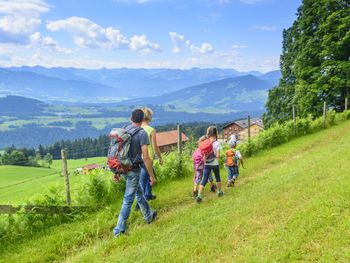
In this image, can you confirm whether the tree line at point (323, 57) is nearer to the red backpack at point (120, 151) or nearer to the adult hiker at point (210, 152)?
the adult hiker at point (210, 152)

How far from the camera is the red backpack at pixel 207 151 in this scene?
8930mm

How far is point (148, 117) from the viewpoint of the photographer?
8281 mm

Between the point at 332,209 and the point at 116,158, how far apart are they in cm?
441

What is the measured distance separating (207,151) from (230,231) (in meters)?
2.91

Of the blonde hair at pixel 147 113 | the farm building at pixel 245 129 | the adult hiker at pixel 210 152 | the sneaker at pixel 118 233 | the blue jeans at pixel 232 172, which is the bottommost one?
the farm building at pixel 245 129

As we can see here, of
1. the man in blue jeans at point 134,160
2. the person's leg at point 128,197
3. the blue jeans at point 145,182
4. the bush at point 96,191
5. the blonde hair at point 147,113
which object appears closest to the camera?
the man in blue jeans at point 134,160

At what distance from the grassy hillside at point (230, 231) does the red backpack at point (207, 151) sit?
1.13m

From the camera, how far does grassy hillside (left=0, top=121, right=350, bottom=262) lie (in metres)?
5.43

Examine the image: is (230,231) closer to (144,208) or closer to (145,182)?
(144,208)

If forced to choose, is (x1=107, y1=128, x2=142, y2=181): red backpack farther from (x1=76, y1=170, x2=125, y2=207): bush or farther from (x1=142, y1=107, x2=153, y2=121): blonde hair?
(x1=76, y1=170, x2=125, y2=207): bush

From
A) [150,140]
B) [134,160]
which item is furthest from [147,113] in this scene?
[134,160]

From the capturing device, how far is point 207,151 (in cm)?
894

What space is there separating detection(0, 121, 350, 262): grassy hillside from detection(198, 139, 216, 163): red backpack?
44.5 inches

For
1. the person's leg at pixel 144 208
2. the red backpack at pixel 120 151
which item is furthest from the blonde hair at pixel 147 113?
the person's leg at pixel 144 208
